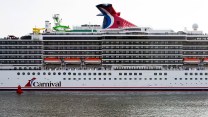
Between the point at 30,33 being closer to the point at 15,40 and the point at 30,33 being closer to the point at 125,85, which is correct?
the point at 15,40

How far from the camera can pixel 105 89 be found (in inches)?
1598

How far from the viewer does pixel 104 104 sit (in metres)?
33.1

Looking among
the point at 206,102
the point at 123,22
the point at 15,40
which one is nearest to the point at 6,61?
the point at 15,40

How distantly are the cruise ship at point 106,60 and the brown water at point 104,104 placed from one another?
1040mm

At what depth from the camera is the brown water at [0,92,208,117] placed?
2913 centimetres

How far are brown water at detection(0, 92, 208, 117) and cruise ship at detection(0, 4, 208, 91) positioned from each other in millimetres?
1040

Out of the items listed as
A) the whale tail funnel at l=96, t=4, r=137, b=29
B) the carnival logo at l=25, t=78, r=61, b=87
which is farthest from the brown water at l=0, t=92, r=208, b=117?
the whale tail funnel at l=96, t=4, r=137, b=29

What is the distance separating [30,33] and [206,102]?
20008 millimetres

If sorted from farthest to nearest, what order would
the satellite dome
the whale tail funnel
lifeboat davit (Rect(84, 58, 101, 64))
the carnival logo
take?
the whale tail funnel → the satellite dome → lifeboat davit (Rect(84, 58, 101, 64)) → the carnival logo

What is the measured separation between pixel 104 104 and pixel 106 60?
9.23 m

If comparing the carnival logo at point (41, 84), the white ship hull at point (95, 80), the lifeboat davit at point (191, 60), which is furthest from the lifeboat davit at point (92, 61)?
the lifeboat davit at point (191, 60)

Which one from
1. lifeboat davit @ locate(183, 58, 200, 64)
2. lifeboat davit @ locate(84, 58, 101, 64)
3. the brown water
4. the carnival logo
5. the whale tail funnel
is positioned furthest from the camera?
the whale tail funnel

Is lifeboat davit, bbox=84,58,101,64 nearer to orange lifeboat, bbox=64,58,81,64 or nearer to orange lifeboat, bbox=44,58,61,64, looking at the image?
orange lifeboat, bbox=64,58,81,64

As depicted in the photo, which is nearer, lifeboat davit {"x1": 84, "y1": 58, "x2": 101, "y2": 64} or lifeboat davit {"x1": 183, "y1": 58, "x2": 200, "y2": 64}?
lifeboat davit {"x1": 84, "y1": 58, "x2": 101, "y2": 64}
